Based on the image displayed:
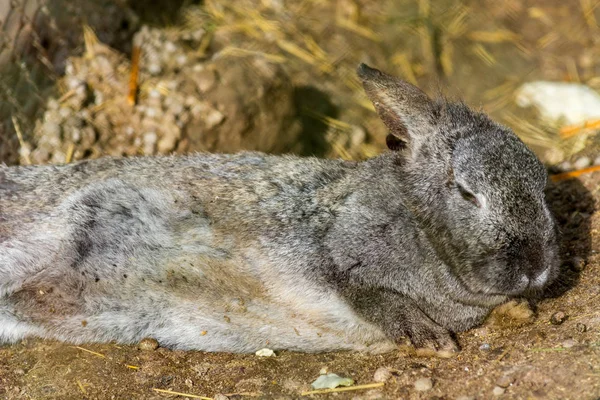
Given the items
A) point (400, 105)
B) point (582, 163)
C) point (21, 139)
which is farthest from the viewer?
point (21, 139)

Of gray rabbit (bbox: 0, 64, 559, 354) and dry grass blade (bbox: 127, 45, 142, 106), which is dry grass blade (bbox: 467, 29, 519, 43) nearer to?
dry grass blade (bbox: 127, 45, 142, 106)

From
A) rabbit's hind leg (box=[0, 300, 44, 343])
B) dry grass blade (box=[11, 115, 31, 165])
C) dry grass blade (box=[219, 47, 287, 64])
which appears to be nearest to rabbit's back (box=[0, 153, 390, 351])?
rabbit's hind leg (box=[0, 300, 44, 343])

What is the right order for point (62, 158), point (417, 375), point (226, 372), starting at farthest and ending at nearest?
point (62, 158) < point (226, 372) < point (417, 375)

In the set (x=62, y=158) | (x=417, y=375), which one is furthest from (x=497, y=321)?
(x=62, y=158)

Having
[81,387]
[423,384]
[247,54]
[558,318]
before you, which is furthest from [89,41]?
[558,318]

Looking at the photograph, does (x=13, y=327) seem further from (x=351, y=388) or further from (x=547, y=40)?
(x=547, y=40)

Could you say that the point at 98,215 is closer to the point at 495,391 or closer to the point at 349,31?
the point at 495,391
